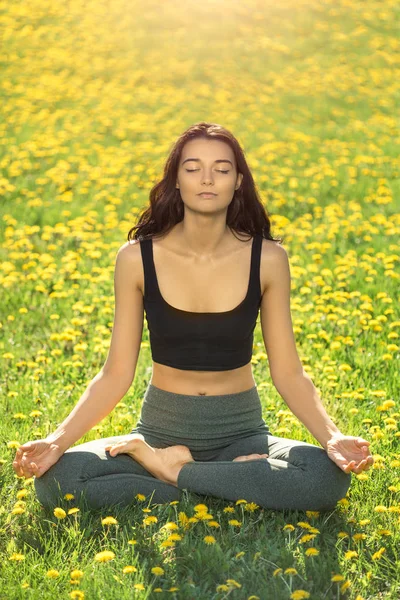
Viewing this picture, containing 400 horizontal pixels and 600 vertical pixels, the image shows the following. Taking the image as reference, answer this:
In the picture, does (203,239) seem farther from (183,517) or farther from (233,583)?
(233,583)

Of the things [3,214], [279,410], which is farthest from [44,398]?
[3,214]

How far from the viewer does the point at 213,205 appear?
11.0ft

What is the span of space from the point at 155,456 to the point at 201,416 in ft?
0.76

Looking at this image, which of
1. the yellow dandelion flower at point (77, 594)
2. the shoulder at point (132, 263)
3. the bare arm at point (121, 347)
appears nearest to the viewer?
the yellow dandelion flower at point (77, 594)

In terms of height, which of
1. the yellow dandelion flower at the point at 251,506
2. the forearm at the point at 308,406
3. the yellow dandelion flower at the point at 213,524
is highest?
the forearm at the point at 308,406

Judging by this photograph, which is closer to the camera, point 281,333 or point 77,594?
point 77,594

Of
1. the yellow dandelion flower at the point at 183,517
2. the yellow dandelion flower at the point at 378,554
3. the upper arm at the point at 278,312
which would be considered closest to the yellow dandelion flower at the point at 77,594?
the yellow dandelion flower at the point at 183,517

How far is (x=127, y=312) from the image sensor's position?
352 cm

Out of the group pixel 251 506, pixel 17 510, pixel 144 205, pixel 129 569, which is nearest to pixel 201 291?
pixel 251 506

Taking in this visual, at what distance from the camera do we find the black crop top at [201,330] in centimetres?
346

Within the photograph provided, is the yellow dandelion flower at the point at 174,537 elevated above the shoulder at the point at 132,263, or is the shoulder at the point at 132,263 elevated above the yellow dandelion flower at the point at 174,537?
the shoulder at the point at 132,263

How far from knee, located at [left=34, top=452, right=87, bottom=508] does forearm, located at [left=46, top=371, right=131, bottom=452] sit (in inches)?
2.7

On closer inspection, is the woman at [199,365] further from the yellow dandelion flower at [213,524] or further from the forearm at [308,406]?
the yellow dandelion flower at [213,524]

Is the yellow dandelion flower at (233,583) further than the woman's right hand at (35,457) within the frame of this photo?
No
